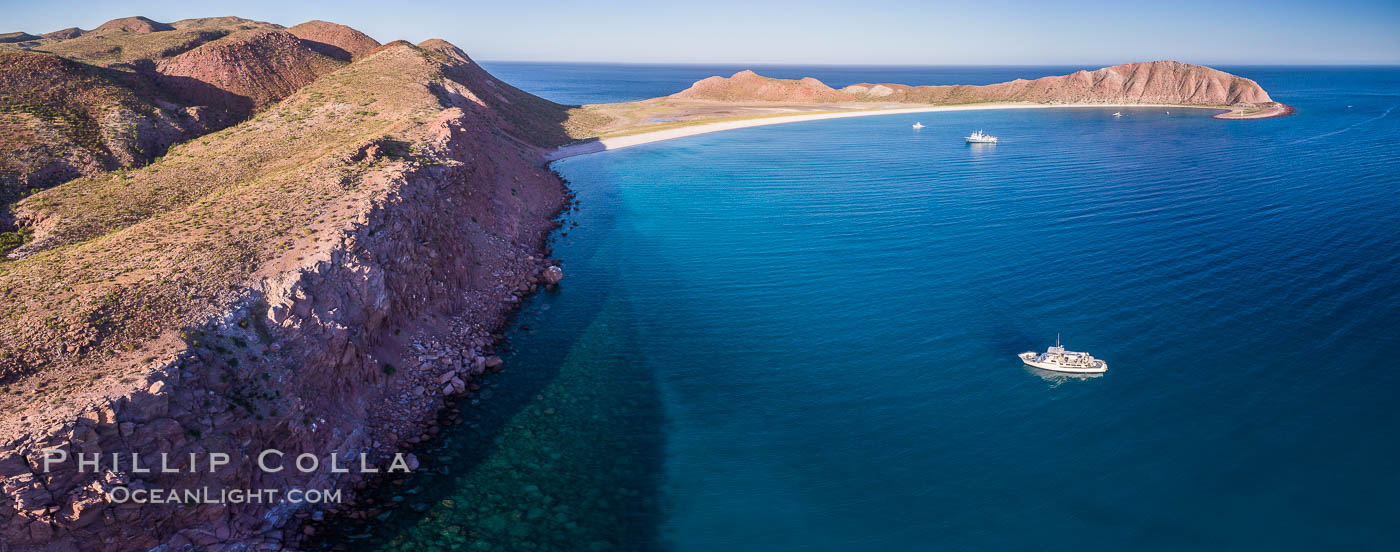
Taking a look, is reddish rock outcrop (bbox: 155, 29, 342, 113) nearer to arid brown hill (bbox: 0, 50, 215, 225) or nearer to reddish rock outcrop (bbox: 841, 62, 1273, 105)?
arid brown hill (bbox: 0, 50, 215, 225)

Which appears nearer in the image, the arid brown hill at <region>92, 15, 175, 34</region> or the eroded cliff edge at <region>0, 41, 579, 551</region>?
the eroded cliff edge at <region>0, 41, 579, 551</region>

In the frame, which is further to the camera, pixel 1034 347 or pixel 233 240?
pixel 1034 347

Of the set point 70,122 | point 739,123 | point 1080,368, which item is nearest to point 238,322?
point 1080,368

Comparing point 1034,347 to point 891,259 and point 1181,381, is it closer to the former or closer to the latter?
point 1181,381

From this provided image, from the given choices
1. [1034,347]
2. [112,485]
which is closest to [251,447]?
[112,485]

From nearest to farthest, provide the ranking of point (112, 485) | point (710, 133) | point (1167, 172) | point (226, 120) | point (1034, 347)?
point (112, 485)
point (1034, 347)
point (226, 120)
point (1167, 172)
point (710, 133)

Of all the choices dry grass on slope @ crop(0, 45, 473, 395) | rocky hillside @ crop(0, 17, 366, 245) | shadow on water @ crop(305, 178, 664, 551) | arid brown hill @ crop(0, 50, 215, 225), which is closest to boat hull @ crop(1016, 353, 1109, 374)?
shadow on water @ crop(305, 178, 664, 551)
